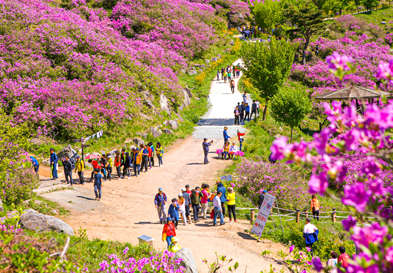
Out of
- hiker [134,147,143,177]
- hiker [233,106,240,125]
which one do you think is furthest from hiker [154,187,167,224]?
hiker [233,106,240,125]

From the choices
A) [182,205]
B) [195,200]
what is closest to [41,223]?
[182,205]

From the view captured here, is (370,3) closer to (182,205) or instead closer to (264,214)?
(264,214)

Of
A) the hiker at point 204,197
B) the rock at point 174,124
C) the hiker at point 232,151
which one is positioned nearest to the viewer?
the hiker at point 204,197

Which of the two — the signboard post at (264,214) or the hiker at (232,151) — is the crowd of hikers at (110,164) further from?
the signboard post at (264,214)

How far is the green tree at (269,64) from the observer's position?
24.6 m

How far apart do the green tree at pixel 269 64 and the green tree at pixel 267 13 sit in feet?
110

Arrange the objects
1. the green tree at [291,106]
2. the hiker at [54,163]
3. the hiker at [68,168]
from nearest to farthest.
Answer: the hiker at [68,168] → the hiker at [54,163] → the green tree at [291,106]

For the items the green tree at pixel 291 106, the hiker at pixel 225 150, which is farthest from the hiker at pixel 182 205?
the green tree at pixel 291 106

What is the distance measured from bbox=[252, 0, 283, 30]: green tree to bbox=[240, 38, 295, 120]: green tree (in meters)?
33.6

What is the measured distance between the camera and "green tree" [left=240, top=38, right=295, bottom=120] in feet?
80.8

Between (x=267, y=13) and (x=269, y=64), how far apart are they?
117ft

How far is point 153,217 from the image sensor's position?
13.2 meters

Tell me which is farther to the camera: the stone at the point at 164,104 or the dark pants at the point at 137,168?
the stone at the point at 164,104

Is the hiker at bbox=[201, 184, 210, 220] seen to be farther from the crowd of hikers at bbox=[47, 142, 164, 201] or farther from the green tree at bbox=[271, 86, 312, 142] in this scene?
the green tree at bbox=[271, 86, 312, 142]
